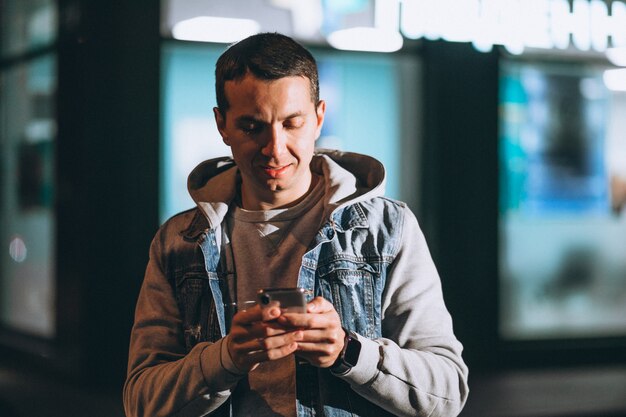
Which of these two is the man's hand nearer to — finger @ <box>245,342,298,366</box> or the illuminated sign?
finger @ <box>245,342,298,366</box>

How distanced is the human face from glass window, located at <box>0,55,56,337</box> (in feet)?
18.1

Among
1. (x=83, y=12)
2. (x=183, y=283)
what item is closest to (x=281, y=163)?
(x=183, y=283)

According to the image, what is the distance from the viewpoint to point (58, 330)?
7.14 m

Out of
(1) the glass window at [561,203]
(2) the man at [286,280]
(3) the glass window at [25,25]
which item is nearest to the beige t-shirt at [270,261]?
(2) the man at [286,280]

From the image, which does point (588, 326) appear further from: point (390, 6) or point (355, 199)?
point (355, 199)

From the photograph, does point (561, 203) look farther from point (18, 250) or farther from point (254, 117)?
point (254, 117)

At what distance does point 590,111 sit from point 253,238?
695 cm

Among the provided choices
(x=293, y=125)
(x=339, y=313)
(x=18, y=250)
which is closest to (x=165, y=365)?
(x=339, y=313)

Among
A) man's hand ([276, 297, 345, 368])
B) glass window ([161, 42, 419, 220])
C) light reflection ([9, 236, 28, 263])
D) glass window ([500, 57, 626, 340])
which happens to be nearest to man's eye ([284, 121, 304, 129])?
man's hand ([276, 297, 345, 368])

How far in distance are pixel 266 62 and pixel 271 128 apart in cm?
17

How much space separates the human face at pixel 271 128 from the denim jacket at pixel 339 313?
150mm

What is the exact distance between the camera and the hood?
2199mm

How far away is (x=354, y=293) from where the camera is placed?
211 centimetres

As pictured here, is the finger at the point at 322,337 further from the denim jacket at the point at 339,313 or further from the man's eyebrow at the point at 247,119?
the man's eyebrow at the point at 247,119
